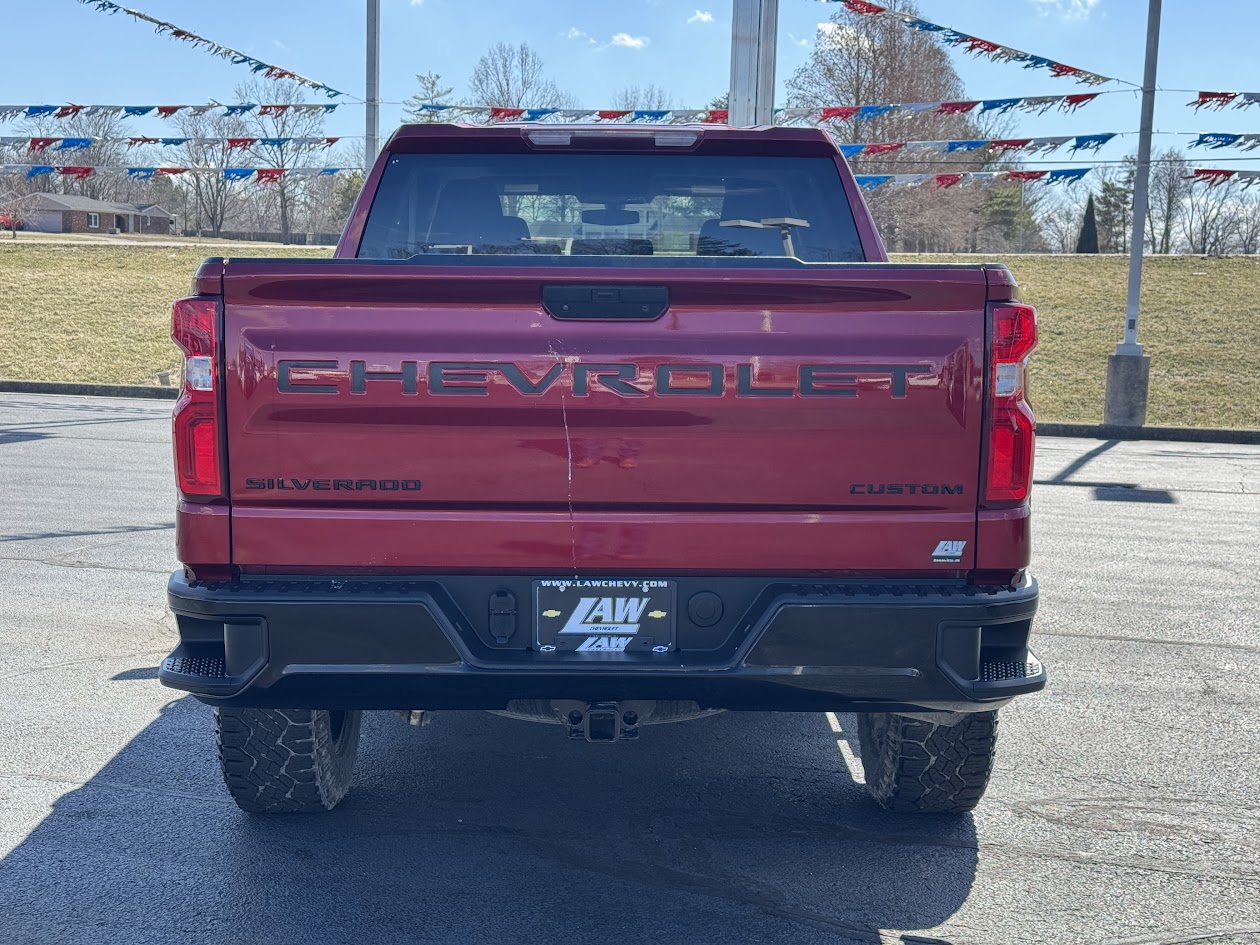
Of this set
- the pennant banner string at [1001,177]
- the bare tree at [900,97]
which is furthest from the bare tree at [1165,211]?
the pennant banner string at [1001,177]

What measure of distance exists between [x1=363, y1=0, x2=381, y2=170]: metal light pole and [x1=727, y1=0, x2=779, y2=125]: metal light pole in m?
5.81

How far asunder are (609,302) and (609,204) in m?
1.46

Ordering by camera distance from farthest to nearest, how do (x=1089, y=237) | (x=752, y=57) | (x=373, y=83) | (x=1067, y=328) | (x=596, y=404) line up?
(x=1089, y=237)
(x=1067, y=328)
(x=373, y=83)
(x=752, y=57)
(x=596, y=404)

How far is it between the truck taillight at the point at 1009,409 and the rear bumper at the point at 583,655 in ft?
0.91

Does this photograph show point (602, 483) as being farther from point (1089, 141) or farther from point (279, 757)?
point (1089, 141)

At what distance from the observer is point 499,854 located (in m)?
3.85

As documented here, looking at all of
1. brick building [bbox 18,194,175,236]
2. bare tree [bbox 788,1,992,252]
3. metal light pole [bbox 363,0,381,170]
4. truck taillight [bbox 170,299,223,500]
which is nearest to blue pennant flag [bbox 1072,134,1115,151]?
metal light pole [bbox 363,0,381,170]

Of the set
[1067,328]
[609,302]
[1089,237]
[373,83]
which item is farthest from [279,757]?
[1089,237]

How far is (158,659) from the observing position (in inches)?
234

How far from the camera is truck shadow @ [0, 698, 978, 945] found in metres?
3.41

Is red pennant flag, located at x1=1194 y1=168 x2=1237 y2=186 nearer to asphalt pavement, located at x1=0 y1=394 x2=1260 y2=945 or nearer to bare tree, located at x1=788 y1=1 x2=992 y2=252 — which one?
asphalt pavement, located at x1=0 y1=394 x2=1260 y2=945

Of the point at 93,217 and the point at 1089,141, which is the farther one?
the point at 93,217

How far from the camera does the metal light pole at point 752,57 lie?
42.9 ft

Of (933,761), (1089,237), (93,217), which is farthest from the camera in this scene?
(93,217)
